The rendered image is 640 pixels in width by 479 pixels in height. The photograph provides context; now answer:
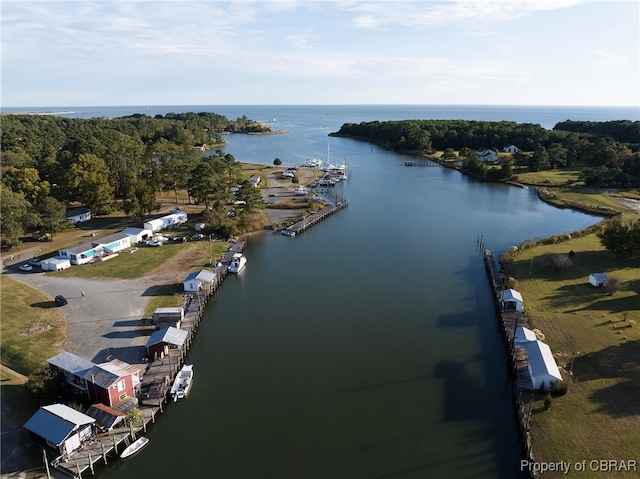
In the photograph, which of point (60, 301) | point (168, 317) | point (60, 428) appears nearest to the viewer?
point (60, 428)

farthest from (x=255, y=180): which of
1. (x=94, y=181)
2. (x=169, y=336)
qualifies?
(x=169, y=336)

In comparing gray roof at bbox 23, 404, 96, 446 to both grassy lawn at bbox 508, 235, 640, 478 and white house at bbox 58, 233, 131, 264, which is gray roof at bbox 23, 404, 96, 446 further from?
white house at bbox 58, 233, 131, 264

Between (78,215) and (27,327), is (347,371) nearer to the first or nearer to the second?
(27,327)

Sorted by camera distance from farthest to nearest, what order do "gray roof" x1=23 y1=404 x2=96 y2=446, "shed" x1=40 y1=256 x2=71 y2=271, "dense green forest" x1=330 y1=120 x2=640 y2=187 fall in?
"dense green forest" x1=330 y1=120 x2=640 y2=187
"shed" x1=40 y1=256 x2=71 y2=271
"gray roof" x1=23 y1=404 x2=96 y2=446

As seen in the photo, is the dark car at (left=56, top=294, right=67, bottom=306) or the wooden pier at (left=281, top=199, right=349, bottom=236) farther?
the wooden pier at (left=281, top=199, right=349, bottom=236)

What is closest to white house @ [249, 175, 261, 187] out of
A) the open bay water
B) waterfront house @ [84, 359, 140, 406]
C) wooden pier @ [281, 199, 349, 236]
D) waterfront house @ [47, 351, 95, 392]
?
wooden pier @ [281, 199, 349, 236]
